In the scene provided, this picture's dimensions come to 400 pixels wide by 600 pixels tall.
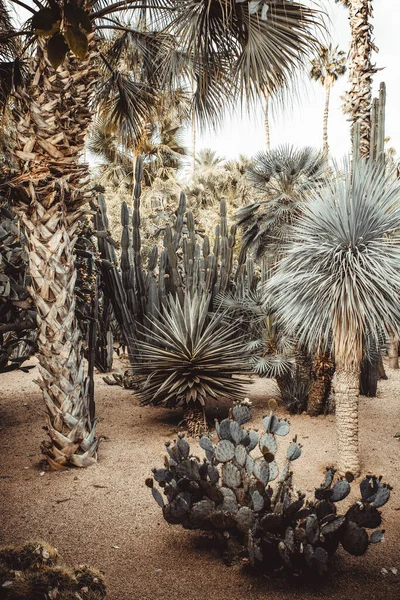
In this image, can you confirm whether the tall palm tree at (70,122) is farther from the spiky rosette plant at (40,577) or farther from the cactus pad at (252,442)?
the spiky rosette plant at (40,577)

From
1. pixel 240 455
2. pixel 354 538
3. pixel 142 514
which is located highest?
pixel 240 455

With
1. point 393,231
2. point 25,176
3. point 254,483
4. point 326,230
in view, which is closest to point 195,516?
point 254,483

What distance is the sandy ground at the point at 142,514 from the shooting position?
9.34ft

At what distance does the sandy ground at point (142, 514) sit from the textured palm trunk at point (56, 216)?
0.49 m

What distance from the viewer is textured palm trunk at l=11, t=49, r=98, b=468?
4.34m

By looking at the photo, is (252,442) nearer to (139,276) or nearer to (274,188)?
(139,276)

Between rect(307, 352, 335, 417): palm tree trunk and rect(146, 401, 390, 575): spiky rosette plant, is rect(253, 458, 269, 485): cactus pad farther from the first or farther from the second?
rect(307, 352, 335, 417): palm tree trunk

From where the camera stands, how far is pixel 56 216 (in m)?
4.52

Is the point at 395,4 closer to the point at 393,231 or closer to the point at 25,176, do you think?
the point at 393,231

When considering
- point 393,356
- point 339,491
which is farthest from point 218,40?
point 393,356

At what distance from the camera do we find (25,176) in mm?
4379

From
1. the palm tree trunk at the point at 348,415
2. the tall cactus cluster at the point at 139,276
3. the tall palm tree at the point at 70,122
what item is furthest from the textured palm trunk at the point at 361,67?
the palm tree trunk at the point at 348,415

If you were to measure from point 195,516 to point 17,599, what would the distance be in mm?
1478

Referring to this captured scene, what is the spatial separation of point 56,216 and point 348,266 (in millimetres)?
2602
